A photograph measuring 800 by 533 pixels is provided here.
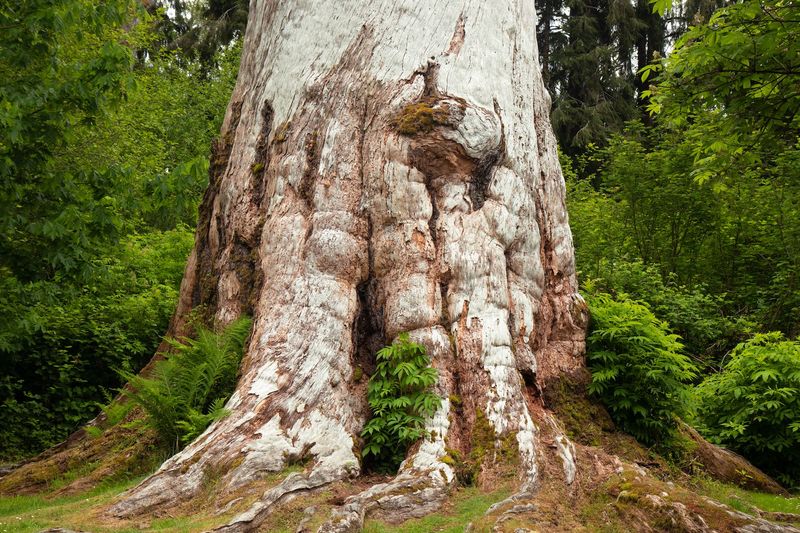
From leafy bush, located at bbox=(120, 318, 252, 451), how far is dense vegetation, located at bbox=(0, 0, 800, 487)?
92mm

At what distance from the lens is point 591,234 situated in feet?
53.8

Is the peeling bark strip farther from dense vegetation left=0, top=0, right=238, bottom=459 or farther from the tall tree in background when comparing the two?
the tall tree in background

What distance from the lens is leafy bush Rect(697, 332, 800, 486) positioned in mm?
8781

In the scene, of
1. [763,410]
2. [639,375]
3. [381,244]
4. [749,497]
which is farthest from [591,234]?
[381,244]

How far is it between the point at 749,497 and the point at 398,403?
A: 3.89 m

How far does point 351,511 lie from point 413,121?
3.73 metres

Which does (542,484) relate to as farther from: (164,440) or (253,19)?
(253,19)

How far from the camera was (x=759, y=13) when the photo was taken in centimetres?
680

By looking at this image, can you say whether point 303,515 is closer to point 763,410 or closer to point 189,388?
point 189,388

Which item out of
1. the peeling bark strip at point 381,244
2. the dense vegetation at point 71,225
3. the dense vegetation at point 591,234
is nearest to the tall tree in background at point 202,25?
the dense vegetation at point 591,234

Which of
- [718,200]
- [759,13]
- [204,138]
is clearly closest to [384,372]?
[759,13]

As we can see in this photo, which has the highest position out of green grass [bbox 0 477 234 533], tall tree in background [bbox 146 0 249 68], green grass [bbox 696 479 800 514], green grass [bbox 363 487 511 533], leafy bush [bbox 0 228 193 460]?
tall tree in background [bbox 146 0 249 68]

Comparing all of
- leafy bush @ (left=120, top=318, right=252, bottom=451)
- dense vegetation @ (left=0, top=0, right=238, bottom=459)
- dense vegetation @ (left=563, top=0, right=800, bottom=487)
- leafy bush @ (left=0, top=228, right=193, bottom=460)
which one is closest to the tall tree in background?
dense vegetation @ (left=0, top=0, right=238, bottom=459)

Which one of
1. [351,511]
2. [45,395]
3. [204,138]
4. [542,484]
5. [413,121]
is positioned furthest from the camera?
[204,138]
